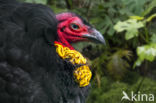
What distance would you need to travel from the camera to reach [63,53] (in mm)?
1666

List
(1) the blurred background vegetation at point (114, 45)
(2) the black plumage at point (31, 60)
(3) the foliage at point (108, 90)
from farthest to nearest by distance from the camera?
(1) the blurred background vegetation at point (114, 45) → (3) the foliage at point (108, 90) → (2) the black plumage at point (31, 60)

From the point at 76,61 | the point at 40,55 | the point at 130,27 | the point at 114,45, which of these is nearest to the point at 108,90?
the point at 130,27

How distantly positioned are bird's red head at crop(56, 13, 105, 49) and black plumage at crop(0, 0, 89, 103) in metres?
0.07

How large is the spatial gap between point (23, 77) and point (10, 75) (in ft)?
0.25

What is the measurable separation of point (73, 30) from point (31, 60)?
14.3 inches

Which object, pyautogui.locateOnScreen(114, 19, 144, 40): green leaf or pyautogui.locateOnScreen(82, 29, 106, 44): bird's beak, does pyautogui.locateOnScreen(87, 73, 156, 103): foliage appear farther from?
pyautogui.locateOnScreen(82, 29, 106, 44): bird's beak

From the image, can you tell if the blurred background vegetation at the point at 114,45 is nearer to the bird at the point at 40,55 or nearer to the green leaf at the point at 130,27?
the green leaf at the point at 130,27

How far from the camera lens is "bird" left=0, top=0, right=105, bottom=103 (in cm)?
151

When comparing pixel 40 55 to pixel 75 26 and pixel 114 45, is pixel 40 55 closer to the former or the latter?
pixel 75 26

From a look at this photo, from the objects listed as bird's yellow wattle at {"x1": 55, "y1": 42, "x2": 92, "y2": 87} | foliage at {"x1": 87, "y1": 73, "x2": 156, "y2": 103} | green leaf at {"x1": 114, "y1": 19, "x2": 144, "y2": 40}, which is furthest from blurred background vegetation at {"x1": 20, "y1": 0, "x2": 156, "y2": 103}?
bird's yellow wattle at {"x1": 55, "y1": 42, "x2": 92, "y2": 87}

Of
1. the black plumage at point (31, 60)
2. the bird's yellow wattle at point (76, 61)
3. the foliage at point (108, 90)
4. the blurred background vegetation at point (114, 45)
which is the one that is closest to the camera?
the black plumage at point (31, 60)

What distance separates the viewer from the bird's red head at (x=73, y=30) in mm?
1693

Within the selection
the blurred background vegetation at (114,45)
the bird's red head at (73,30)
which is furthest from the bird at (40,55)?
the blurred background vegetation at (114,45)

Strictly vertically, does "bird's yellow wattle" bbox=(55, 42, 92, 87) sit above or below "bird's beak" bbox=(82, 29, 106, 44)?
below
